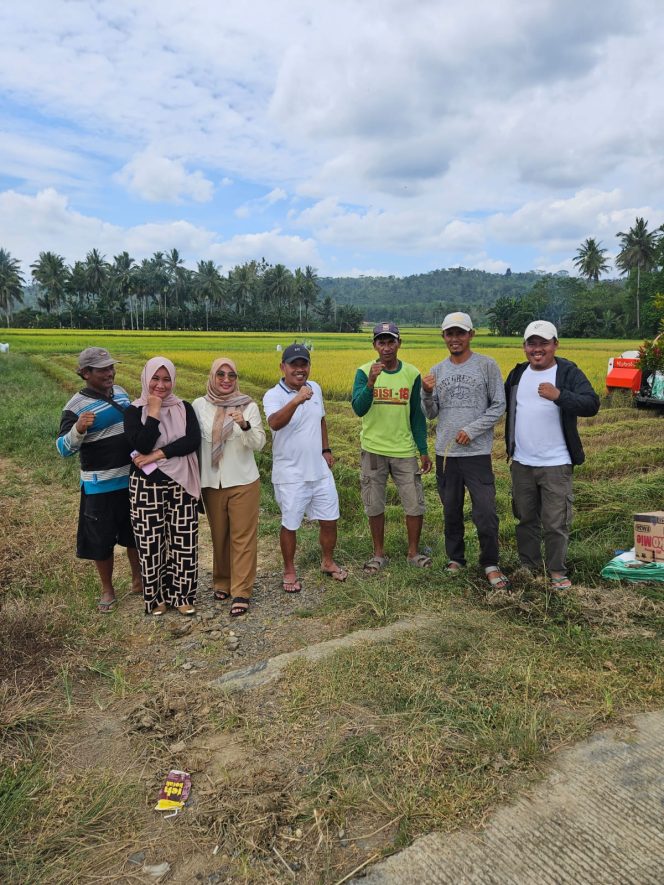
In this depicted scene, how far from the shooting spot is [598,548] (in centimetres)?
416

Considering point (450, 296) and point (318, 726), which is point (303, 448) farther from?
point (450, 296)

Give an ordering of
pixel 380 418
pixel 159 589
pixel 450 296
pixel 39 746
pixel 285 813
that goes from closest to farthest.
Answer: pixel 285 813 → pixel 39 746 → pixel 159 589 → pixel 380 418 → pixel 450 296

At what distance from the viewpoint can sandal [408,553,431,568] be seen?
4047 millimetres

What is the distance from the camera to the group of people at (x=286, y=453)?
3445 mm

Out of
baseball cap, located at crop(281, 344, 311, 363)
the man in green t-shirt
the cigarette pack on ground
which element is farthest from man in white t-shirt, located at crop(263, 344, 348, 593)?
the cigarette pack on ground

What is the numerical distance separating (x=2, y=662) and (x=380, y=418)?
2.58 metres

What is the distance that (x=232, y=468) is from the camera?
3.55 m

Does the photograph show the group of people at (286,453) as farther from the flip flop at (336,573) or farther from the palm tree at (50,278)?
the palm tree at (50,278)

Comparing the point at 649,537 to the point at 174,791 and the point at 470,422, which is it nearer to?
the point at 470,422

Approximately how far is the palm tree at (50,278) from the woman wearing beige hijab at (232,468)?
58815 mm

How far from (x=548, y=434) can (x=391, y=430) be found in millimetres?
1020

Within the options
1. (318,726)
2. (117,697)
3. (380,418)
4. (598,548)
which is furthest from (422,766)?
(598,548)

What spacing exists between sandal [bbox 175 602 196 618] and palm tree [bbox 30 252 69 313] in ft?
193

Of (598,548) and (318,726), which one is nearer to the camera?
(318,726)
